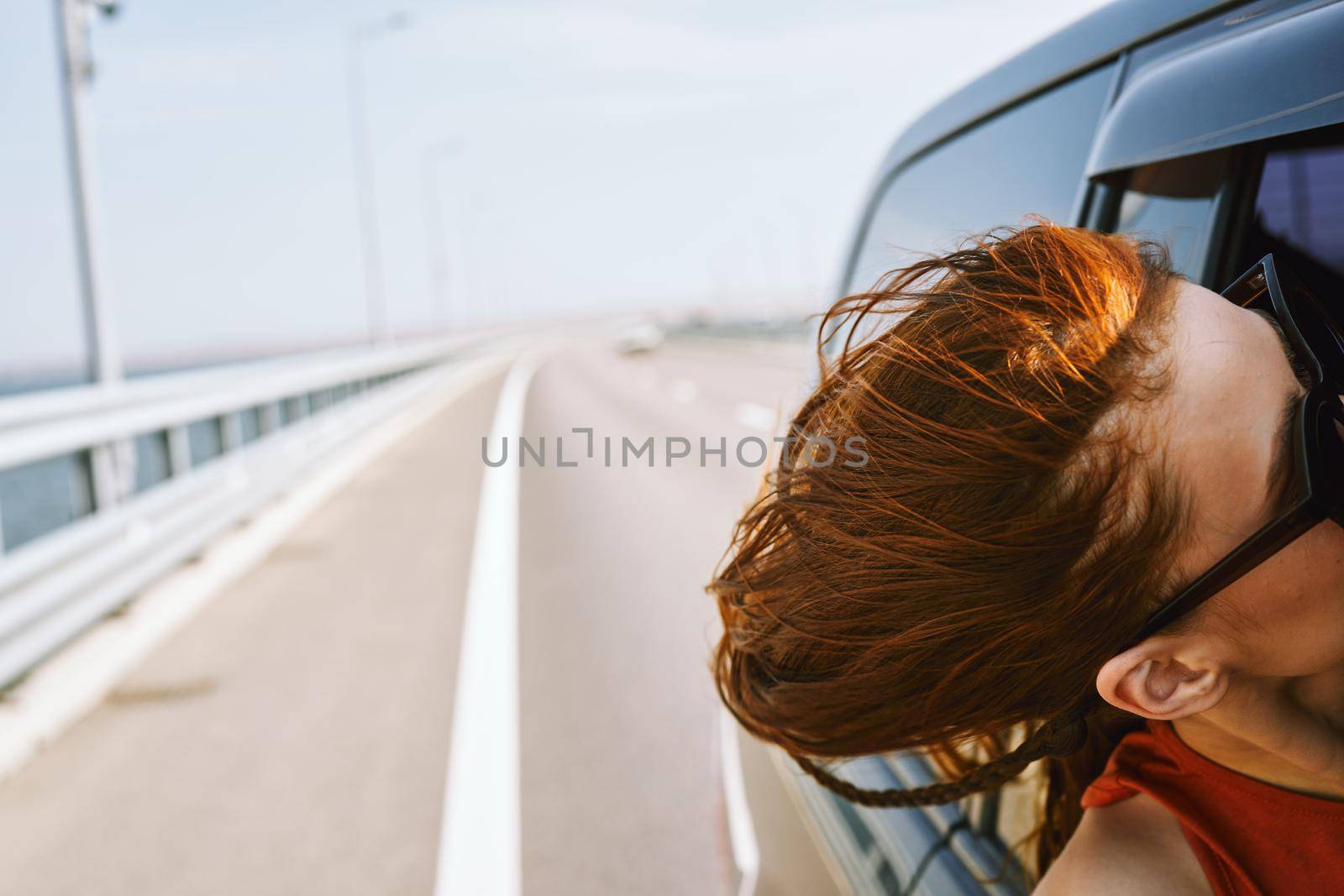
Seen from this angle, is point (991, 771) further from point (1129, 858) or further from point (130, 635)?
point (130, 635)

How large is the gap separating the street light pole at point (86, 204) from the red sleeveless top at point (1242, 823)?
9883 millimetres

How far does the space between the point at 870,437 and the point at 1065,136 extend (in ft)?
3.36

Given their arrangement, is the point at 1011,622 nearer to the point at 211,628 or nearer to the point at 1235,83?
the point at 1235,83

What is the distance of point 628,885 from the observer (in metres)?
3.03

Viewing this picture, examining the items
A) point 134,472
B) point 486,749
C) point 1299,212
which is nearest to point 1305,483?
point 1299,212

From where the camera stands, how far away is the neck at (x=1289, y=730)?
1.08m

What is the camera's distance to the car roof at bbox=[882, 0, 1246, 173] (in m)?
1.56

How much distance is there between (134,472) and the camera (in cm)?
760

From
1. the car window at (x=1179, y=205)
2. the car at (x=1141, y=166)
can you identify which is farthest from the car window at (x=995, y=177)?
the car window at (x=1179, y=205)

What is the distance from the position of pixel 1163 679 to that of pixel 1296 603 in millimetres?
147

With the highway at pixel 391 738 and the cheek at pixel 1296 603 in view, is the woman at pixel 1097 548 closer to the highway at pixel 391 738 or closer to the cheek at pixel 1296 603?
the cheek at pixel 1296 603

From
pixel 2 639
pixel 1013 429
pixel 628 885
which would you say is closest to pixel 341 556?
pixel 2 639

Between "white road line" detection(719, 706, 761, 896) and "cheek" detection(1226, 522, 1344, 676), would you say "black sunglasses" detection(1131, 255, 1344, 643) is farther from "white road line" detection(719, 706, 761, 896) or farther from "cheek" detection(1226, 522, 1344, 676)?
"white road line" detection(719, 706, 761, 896)

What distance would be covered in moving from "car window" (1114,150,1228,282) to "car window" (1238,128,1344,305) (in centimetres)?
7
